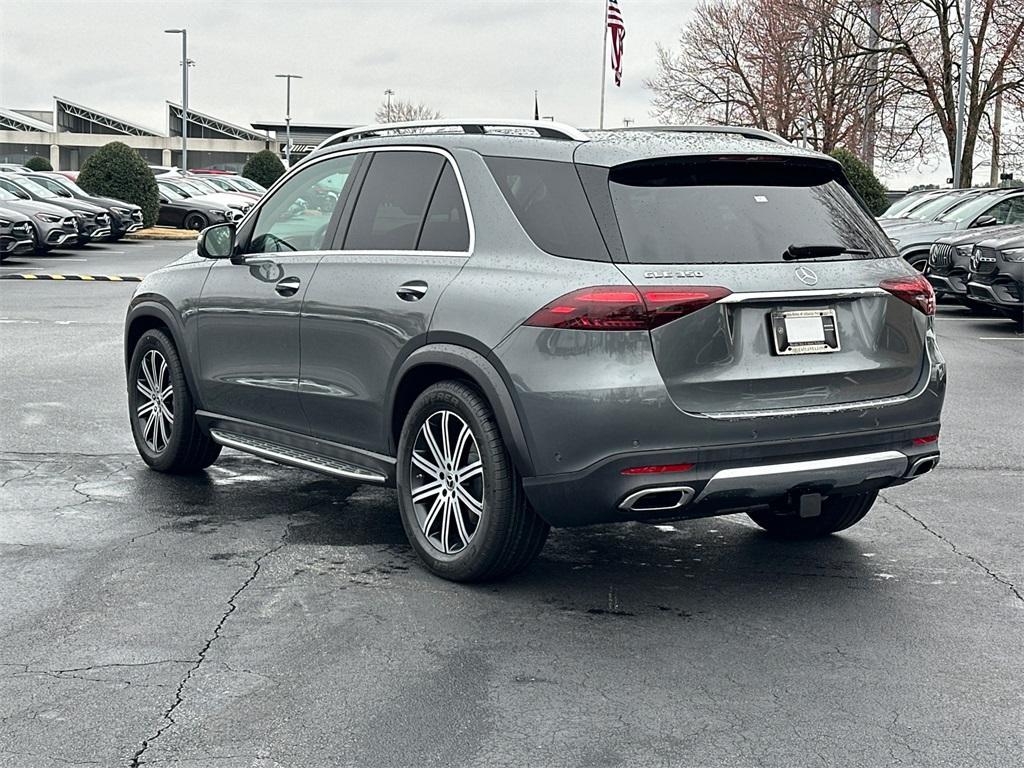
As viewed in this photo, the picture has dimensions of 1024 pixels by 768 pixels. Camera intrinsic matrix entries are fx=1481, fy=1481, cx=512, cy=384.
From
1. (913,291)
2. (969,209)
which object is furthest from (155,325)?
(969,209)

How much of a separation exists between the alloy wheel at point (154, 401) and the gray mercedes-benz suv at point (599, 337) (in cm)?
147

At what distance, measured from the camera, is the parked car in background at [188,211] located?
137 feet

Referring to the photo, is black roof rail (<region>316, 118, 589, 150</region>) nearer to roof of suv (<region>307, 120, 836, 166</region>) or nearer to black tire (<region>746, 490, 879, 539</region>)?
roof of suv (<region>307, 120, 836, 166</region>)

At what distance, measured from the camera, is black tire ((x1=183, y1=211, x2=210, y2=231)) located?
41812 millimetres

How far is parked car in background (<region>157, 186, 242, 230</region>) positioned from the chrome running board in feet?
115

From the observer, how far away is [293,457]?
6.64m

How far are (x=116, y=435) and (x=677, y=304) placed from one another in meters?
Answer: 5.02

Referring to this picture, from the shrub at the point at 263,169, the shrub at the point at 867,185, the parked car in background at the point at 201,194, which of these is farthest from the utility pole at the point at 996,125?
A: the shrub at the point at 263,169

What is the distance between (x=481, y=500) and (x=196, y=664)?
1321 millimetres

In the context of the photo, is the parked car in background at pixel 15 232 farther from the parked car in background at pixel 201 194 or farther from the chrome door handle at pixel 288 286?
the chrome door handle at pixel 288 286

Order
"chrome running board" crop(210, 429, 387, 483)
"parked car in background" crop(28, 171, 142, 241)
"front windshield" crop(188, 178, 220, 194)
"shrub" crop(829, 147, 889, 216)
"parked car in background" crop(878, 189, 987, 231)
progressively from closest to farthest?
"chrome running board" crop(210, 429, 387, 483)
"parked car in background" crop(878, 189, 987, 231)
"shrub" crop(829, 147, 889, 216)
"parked car in background" crop(28, 171, 142, 241)
"front windshield" crop(188, 178, 220, 194)

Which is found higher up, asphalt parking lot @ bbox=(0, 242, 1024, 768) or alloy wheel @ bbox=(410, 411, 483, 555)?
alloy wheel @ bbox=(410, 411, 483, 555)

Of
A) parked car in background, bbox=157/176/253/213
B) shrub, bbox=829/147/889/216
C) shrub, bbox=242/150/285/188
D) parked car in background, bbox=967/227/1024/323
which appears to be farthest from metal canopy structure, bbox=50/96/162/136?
parked car in background, bbox=967/227/1024/323

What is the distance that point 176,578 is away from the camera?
5.72 meters
